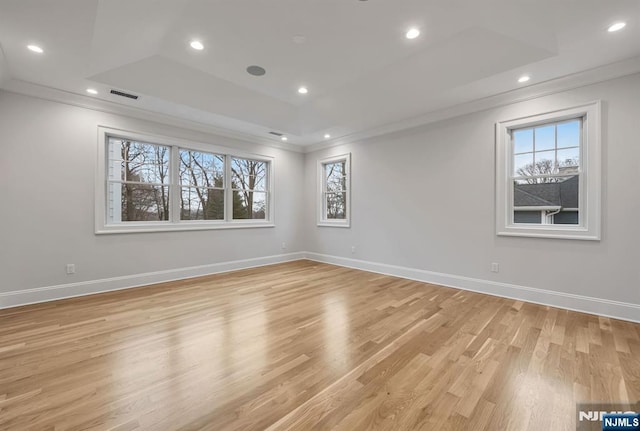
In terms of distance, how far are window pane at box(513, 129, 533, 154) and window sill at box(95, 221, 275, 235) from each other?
4.54 meters

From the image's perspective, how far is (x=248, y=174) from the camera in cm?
579

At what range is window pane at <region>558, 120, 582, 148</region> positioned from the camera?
3301 millimetres

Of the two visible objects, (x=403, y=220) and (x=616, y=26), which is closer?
(x=616, y=26)

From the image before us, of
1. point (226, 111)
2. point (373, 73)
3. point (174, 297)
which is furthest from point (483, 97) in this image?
point (174, 297)

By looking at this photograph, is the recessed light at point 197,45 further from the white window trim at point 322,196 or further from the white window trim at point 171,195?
the white window trim at point 322,196

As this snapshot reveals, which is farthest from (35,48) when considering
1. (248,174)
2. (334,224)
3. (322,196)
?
(334,224)

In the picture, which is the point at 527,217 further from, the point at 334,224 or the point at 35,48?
the point at 35,48

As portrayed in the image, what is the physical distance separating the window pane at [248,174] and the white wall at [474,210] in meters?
1.43

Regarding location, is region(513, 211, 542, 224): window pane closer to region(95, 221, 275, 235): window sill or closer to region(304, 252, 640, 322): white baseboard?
region(304, 252, 640, 322): white baseboard

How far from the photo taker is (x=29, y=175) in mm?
3436

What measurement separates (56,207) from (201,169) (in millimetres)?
2103

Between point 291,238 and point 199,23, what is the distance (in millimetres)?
4479

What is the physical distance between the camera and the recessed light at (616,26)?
2.37m

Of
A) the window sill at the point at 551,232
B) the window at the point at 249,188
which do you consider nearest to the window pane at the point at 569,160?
the window sill at the point at 551,232
